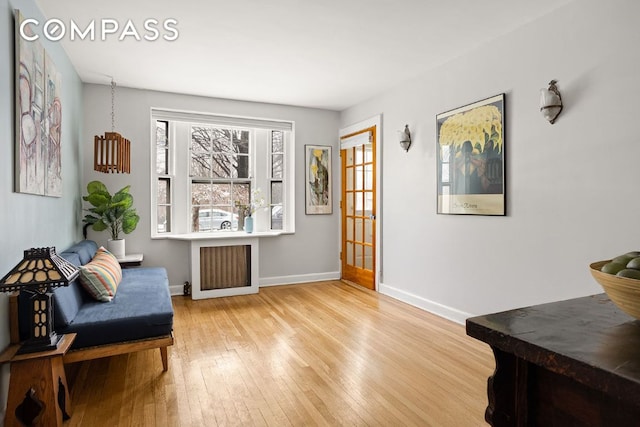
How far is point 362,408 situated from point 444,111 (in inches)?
111

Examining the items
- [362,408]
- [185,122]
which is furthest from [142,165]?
[362,408]

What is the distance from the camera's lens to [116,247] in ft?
13.5

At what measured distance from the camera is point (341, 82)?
4.36 meters

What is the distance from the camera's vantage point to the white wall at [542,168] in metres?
2.40

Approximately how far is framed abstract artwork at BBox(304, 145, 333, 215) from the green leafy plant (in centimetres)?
232

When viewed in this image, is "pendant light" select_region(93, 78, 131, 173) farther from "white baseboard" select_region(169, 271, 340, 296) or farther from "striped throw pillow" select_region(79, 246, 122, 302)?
"white baseboard" select_region(169, 271, 340, 296)

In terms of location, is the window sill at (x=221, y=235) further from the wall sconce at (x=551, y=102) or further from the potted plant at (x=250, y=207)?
the wall sconce at (x=551, y=102)

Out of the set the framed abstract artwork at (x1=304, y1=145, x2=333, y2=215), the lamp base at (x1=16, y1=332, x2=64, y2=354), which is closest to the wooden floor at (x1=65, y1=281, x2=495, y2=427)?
the lamp base at (x1=16, y1=332, x2=64, y2=354)

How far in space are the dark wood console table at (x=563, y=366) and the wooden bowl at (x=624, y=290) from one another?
6 centimetres

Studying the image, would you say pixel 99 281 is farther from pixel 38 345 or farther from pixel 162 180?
pixel 162 180

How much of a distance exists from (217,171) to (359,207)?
1.97 meters

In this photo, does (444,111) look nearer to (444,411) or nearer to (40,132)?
(444,411)

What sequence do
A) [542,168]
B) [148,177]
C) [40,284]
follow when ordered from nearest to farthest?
[40,284]
[542,168]
[148,177]

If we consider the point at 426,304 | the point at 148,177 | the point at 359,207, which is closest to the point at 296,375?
the point at 426,304
